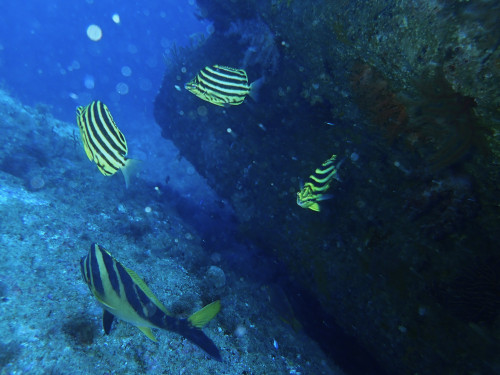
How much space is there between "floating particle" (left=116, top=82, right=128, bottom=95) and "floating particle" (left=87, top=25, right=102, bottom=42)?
27.1 metres

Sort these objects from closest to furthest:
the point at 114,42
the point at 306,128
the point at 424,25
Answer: the point at 424,25, the point at 306,128, the point at 114,42

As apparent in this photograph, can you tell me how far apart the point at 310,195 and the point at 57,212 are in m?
5.25

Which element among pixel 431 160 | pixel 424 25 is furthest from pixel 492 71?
pixel 431 160

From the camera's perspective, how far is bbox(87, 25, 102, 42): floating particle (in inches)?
2496

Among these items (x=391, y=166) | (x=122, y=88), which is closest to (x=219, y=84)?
(x=391, y=166)

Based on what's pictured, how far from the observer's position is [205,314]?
9.71 feet

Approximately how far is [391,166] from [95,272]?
3.98 meters

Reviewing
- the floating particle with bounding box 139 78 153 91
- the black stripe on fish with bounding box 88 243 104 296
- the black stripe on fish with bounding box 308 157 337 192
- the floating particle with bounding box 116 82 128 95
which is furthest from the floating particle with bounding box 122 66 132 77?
the black stripe on fish with bounding box 88 243 104 296

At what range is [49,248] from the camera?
441 centimetres

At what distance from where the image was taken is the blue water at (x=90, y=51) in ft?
111

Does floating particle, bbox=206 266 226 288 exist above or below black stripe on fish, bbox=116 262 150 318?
above

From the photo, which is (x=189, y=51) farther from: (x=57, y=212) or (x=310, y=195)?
(x=310, y=195)

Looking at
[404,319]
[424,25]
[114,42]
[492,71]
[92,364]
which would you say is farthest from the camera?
[114,42]

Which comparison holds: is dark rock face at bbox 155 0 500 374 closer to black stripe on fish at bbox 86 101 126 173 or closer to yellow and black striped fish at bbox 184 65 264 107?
yellow and black striped fish at bbox 184 65 264 107
